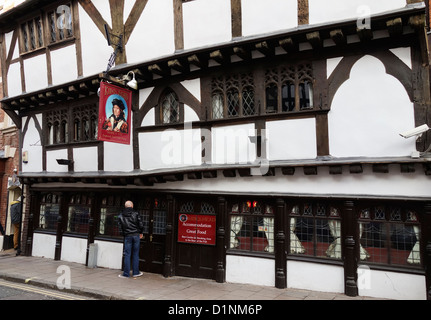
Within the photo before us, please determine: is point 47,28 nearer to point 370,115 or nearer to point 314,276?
point 370,115

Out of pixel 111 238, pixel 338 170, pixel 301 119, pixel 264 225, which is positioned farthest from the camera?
pixel 111 238

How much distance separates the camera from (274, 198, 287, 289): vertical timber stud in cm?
722

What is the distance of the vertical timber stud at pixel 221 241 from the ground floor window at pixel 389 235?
2914mm

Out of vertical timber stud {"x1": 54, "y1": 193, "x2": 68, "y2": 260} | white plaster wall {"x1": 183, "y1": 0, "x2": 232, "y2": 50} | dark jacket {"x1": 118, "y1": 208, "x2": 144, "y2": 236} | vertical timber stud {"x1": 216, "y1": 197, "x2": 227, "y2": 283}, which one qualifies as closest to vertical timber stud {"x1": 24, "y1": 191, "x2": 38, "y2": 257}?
vertical timber stud {"x1": 54, "y1": 193, "x2": 68, "y2": 260}

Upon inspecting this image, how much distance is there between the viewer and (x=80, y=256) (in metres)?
10.6

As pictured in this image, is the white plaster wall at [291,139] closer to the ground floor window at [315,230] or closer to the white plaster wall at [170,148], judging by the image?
the ground floor window at [315,230]

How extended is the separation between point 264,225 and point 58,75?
8050 millimetres

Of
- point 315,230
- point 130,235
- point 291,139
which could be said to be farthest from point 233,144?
point 130,235

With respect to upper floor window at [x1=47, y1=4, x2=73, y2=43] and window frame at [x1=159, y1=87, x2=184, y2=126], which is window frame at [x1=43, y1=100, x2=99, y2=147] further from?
window frame at [x1=159, y1=87, x2=184, y2=126]

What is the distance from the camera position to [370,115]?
255 inches

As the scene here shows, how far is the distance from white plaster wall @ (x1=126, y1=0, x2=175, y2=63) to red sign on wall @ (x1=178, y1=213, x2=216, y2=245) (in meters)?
4.12

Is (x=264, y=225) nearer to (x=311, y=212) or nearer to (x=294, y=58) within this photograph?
(x=311, y=212)
